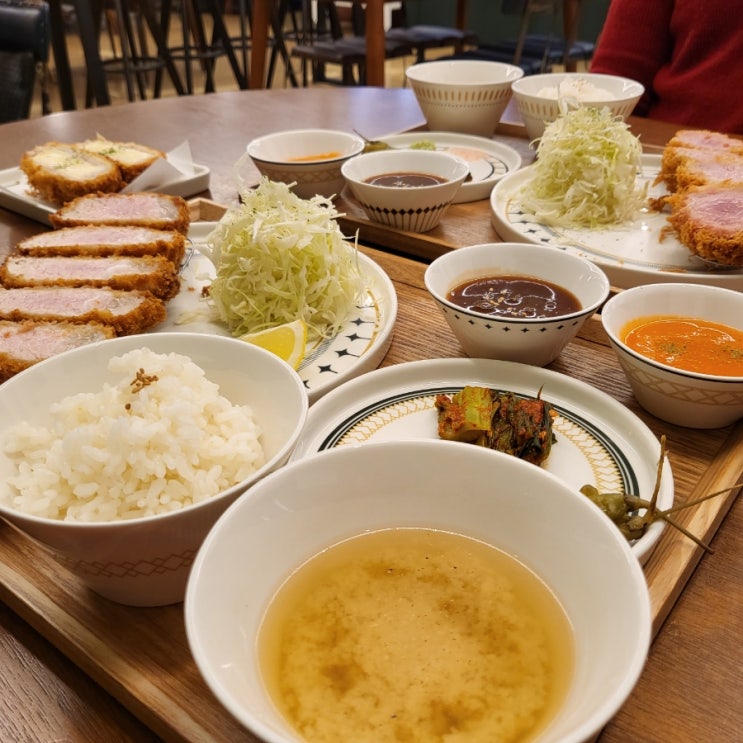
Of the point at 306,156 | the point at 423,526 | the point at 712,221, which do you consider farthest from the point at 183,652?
the point at 306,156

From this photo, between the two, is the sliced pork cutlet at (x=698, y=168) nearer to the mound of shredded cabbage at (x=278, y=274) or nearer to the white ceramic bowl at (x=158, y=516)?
the mound of shredded cabbage at (x=278, y=274)

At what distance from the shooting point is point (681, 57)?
3.56 meters

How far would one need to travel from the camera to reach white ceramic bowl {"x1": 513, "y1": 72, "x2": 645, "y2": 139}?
289 cm

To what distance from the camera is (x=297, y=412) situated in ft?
3.97

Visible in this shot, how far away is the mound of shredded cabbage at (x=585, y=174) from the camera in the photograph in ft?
7.75

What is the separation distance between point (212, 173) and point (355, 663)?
2.43 m

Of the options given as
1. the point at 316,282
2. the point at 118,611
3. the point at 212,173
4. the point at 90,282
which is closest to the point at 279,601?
the point at 118,611

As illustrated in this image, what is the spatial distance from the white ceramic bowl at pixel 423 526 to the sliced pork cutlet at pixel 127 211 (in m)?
1.54

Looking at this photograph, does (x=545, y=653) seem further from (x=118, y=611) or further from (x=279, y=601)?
(x=118, y=611)

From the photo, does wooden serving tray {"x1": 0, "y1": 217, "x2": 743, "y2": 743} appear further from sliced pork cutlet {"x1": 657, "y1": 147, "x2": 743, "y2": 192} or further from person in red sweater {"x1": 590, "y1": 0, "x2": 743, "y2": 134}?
person in red sweater {"x1": 590, "y1": 0, "x2": 743, "y2": 134}

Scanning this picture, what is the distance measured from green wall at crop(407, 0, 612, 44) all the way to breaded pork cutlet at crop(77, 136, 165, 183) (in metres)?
9.89

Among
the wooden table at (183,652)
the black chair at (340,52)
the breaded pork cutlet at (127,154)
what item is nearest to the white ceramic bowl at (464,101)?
the breaded pork cutlet at (127,154)

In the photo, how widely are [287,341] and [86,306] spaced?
66cm

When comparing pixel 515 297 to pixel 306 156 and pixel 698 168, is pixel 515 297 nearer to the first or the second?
pixel 698 168
